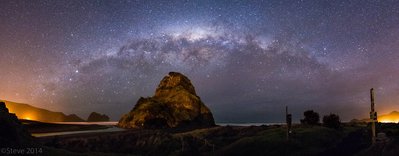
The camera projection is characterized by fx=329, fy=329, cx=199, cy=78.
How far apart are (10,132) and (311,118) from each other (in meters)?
91.4

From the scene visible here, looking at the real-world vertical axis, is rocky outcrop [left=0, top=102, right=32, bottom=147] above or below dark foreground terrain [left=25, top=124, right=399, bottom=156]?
above

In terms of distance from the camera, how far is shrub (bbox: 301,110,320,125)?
103 meters

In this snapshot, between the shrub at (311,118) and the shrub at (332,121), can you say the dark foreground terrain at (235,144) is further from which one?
the shrub at (311,118)

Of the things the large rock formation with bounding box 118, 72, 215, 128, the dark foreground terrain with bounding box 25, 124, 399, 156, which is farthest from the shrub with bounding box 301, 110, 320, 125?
the large rock formation with bounding box 118, 72, 215, 128

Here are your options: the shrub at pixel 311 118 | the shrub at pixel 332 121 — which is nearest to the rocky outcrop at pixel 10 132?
the shrub at pixel 332 121

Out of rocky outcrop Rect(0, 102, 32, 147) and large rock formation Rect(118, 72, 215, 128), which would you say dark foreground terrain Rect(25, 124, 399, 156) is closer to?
rocky outcrop Rect(0, 102, 32, 147)

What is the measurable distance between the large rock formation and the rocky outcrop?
110 metres

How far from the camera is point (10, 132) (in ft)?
96.1

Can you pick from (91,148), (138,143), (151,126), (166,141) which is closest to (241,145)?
(166,141)

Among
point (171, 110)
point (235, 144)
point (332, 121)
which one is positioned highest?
point (171, 110)

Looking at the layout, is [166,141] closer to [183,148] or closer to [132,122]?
[183,148]

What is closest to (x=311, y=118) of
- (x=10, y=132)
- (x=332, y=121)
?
(x=332, y=121)

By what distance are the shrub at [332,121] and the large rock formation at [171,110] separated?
213 ft

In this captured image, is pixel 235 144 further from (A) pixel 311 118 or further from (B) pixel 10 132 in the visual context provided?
(A) pixel 311 118
